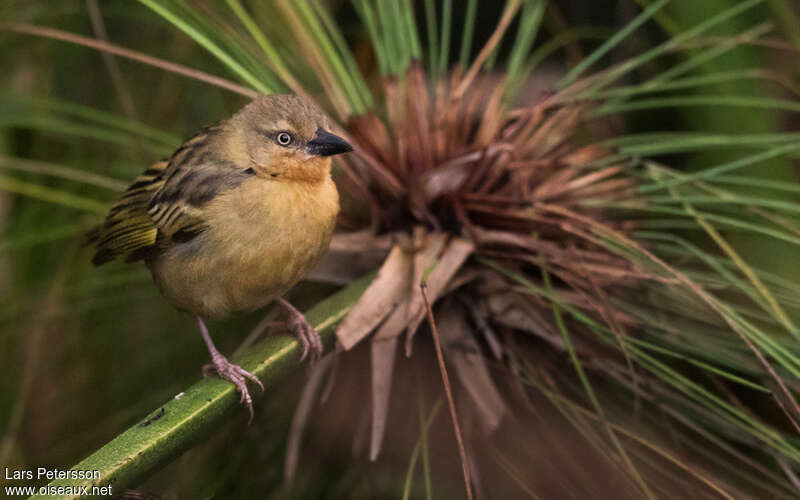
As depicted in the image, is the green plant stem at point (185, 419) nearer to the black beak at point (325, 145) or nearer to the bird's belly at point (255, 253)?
Result: the bird's belly at point (255, 253)

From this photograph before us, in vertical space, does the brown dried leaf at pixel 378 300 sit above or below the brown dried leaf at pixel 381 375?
above

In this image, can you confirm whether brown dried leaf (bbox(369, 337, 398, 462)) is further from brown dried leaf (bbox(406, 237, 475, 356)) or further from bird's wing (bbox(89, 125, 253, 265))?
bird's wing (bbox(89, 125, 253, 265))

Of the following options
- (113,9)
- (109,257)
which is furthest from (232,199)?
(113,9)

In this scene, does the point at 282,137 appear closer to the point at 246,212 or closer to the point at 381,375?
the point at 246,212

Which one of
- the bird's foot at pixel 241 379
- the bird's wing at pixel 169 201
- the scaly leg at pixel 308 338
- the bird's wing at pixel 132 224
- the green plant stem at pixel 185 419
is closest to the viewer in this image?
the green plant stem at pixel 185 419

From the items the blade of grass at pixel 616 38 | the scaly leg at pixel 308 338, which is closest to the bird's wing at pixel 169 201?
the scaly leg at pixel 308 338

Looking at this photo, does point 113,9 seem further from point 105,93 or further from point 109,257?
point 109,257
